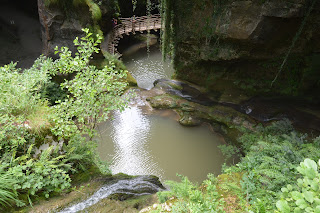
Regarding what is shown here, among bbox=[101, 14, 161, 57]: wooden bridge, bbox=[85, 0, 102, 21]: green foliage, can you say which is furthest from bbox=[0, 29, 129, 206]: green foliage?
bbox=[101, 14, 161, 57]: wooden bridge

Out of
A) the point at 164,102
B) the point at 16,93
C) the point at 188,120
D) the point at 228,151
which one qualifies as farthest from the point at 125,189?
the point at 164,102

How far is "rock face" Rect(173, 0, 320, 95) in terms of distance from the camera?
257 inches

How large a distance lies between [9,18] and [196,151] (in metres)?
13.5

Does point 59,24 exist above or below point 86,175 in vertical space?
above

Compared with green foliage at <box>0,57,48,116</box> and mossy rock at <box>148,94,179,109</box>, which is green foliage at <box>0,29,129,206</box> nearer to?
green foliage at <box>0,57,48,116</box>

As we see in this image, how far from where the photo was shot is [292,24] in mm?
6711

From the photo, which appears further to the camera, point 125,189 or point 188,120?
point 188,120

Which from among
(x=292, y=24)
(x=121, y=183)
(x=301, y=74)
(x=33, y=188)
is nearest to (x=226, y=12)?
(x=292, y=24)

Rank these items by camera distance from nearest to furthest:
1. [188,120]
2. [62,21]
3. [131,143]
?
[131,143] → [188,120] → [62,21]

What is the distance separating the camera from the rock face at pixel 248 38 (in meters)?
6.52

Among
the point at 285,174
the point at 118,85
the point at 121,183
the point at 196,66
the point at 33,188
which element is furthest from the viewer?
the point at 196,66

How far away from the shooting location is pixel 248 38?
7.16 metres

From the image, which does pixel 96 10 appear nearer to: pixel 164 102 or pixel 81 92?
pixel 164 102

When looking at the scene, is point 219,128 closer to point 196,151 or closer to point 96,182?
point 196,151
